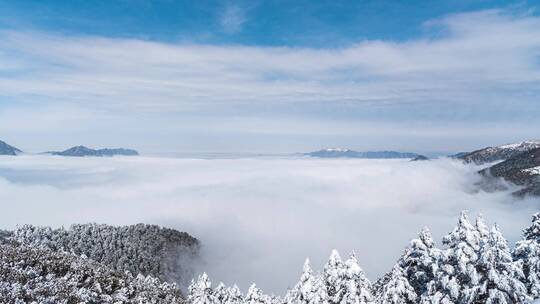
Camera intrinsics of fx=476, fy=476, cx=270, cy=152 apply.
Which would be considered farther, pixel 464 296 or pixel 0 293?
pixel 0 293

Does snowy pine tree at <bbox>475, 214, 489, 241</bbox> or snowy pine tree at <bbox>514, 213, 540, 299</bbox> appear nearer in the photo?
snowy pine tree at <bbox>475, 214, 489, 241</bbox>

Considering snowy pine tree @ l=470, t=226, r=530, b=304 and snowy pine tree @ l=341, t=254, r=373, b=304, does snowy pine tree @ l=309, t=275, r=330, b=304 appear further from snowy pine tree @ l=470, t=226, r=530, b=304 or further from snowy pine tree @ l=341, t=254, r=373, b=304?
snowy pine tree @ l=470, t=226, r=530, b=304

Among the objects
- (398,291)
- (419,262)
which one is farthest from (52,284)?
(419,262)

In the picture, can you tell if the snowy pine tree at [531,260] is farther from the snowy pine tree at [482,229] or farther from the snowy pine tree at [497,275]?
the snowy pine tree at [482,229]

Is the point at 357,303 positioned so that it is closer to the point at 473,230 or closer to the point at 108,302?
Result: the point at 473,230

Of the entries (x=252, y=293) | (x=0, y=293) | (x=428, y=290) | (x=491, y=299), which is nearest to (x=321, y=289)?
(x=428, y=290)

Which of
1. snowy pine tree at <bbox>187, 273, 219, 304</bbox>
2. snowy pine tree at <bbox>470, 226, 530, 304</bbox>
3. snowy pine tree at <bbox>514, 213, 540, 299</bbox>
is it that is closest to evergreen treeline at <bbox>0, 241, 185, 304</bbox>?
snowy pine tree at <bbox>187, 273, 219, 304</bbox>

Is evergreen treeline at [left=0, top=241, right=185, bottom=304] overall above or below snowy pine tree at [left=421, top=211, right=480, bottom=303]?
below

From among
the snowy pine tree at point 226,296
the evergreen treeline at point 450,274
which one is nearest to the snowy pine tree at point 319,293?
the evergreen treeline at point 450,274
